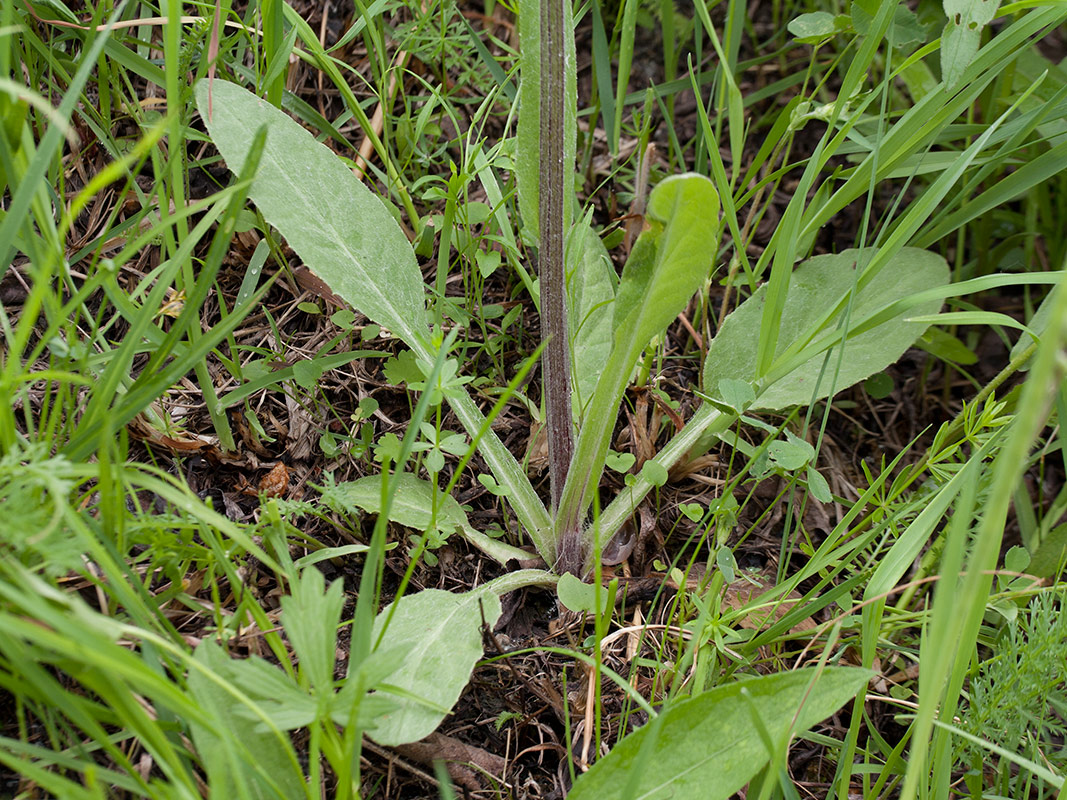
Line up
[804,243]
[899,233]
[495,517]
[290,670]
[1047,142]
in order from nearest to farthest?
1. [290,670]
2. [899,233]
3. [495,517]
4. [804,243]
5. [1047,142]

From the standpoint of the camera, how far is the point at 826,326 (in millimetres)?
1797

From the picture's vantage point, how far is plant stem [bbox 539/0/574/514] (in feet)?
4.62

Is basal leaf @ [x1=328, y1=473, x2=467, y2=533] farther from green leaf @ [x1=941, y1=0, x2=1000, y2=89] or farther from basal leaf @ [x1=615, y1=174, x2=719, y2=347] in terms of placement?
green leaf @ [x1=941, y1=0, x2=1000, y2=89]

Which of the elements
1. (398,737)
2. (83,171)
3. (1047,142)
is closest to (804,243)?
(1047,142)

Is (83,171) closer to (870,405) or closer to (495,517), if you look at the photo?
(495,517)

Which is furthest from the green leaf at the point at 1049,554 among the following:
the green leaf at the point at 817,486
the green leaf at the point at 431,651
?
the green leaf at the point at 431,651

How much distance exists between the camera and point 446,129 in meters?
2.11

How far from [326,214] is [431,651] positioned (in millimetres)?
858

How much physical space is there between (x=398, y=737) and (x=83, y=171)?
137cm

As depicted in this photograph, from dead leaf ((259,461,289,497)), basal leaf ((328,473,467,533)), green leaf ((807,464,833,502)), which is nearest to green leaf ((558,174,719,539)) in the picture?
basal leaf ((328,473,467,533))

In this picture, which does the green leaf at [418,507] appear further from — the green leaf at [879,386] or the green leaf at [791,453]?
the green leaf at [879,386]

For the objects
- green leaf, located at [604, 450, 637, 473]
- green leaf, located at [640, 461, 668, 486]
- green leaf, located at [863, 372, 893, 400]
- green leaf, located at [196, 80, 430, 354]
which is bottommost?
green leaf, located at [863, 372, 893, 400]

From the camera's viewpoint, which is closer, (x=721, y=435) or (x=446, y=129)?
(x=721, y=435)

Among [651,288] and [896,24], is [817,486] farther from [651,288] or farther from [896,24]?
[896,24]
